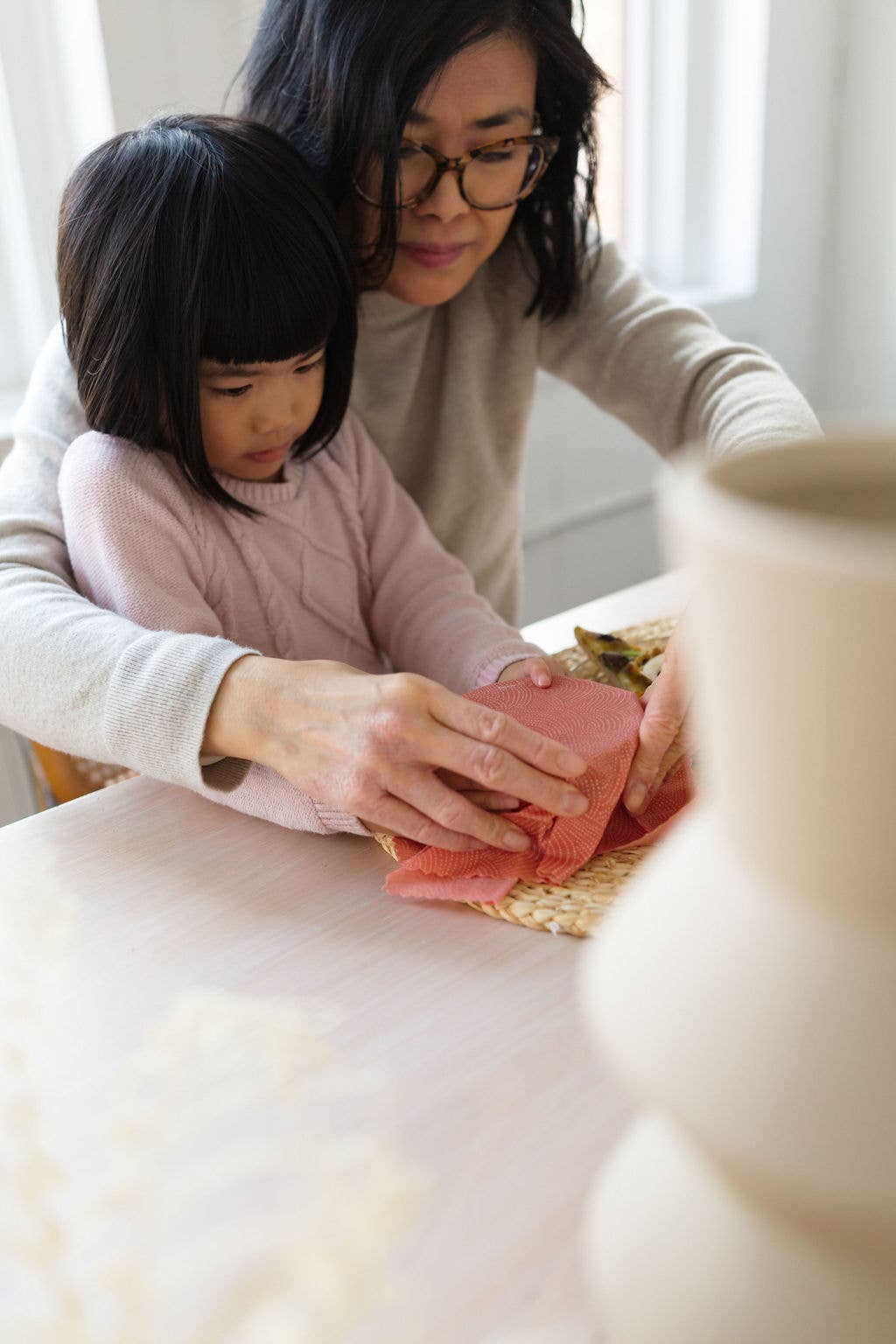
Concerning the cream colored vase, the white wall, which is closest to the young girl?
the cream colored vase

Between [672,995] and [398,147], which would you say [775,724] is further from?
[398,147]

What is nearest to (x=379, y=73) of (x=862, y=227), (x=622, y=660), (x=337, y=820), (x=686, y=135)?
(x=622, y=660)

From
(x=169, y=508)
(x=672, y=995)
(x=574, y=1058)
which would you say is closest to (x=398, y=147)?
(x=169, y=508)

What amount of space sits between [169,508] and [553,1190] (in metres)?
0.65

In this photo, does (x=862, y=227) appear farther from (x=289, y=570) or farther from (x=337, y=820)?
(x=337, y=820)

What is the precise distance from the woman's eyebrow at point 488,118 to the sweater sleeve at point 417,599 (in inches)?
11.6

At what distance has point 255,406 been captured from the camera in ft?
3.16

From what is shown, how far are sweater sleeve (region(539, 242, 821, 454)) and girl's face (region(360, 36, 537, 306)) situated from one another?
0.56 ft

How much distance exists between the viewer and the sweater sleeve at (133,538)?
0.92 meters

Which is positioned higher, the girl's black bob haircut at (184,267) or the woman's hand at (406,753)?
the girl's black bob haircut at (184,267)

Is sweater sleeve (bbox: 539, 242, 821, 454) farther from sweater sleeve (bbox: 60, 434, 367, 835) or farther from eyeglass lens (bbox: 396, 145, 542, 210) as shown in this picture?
sweater sleeve (bbox: 60, 434, 367, 835)

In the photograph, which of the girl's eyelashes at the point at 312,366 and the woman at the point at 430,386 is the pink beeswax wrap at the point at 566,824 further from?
the girl's eyelashes at the point at 312,366

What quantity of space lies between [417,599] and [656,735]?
0.41 m

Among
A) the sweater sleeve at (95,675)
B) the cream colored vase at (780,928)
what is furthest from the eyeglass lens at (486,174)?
the cream colored vase at (780,928)
